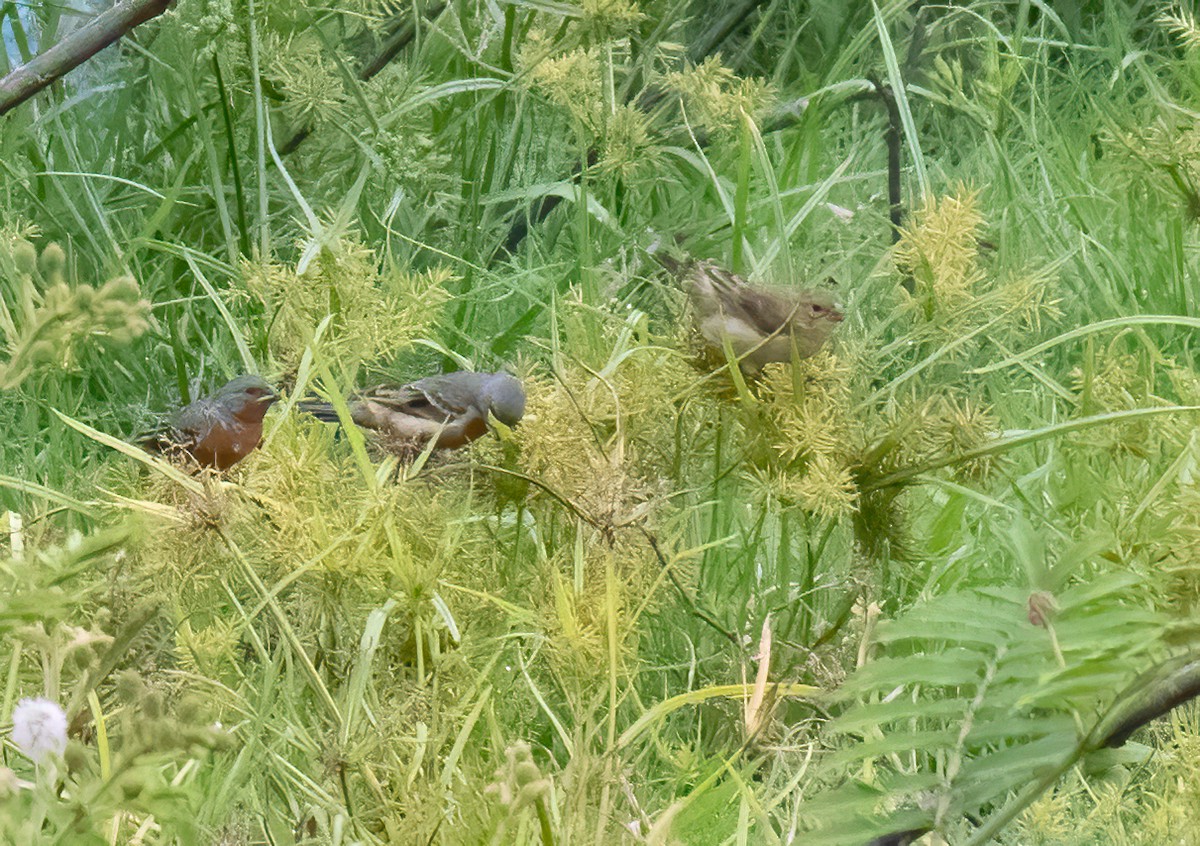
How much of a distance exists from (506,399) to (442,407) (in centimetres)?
10

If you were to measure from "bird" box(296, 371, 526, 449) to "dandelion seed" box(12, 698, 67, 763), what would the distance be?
1.36 ft

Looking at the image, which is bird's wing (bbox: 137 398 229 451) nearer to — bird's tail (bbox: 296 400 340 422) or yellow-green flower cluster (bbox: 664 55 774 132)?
bird's tail (bbox: 296 400 340 422)

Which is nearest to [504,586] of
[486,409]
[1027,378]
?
[486,409]

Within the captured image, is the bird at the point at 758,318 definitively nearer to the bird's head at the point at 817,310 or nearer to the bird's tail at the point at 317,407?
the bird's head at the point at 817,310

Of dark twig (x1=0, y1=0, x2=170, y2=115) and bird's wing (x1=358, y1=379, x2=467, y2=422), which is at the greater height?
dark twig (x1=0, y1=0, x2=170, y2=115)

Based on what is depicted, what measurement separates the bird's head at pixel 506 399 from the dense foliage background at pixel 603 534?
13 mm

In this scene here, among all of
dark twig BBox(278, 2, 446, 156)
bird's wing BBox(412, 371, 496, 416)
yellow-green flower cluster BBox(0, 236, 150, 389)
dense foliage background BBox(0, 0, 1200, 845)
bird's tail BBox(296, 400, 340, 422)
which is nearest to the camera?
yellow-green flower cluster BBox(0, 236, 150, 389)

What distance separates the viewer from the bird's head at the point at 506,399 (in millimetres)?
938

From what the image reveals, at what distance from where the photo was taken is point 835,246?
163cm

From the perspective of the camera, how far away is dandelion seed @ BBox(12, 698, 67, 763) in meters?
0.51

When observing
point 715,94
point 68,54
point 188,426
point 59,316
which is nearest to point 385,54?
point 715,94

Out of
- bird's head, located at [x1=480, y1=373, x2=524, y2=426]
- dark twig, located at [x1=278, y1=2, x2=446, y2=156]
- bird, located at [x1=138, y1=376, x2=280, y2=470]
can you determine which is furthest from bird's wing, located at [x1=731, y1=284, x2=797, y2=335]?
dark twig, located at [x1=278, y1=2, x2=446, y2=156]

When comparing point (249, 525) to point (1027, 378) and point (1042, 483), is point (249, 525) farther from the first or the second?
point (1027, 378)

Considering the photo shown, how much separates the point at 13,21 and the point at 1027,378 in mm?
1192
